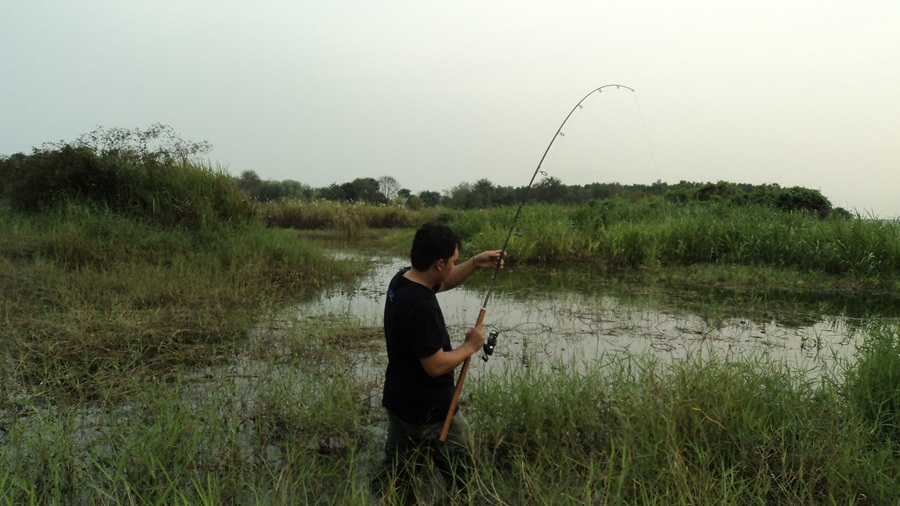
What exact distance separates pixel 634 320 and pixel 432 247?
447cm

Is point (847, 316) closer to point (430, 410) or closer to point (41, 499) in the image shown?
point (430, 410)

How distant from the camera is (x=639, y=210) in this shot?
52.7 ft

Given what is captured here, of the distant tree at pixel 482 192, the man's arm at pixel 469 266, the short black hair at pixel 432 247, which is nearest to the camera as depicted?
the short black hair at pixel 432 247

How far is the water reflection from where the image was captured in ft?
17.0

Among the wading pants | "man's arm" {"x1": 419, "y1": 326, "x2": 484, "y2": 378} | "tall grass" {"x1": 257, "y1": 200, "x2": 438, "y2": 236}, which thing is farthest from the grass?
"tall grass" {"x1": 257, "y1": 200, "x2": 438, "y2": 236}

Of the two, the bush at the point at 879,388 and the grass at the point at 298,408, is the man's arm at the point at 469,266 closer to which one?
the grass at the point at 298,408

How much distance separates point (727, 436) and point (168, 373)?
12.9 feet

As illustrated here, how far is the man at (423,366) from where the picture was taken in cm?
264

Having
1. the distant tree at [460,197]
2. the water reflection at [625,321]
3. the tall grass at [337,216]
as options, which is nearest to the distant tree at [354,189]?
the distant tree at [460,197]

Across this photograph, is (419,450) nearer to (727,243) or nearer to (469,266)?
(469,266)

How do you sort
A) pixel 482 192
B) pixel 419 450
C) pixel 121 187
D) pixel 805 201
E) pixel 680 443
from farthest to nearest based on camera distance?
pixel 482 192
pixel 805 201
pixel 121 187
pixel 680 443
pixel 419 450

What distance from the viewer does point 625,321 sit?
6461mm

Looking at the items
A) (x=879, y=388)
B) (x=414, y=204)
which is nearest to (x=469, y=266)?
(x=879, y=388)

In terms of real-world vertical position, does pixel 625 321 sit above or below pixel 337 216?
below
